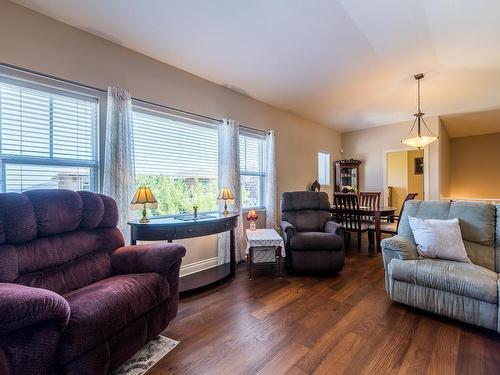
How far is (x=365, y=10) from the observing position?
244cm

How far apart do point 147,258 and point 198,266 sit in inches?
59.3

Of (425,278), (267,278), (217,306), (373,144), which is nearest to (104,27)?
(217,306)

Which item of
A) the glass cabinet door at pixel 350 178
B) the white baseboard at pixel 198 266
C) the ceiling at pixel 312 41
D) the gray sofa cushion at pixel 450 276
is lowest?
the white baseboard at pixel 198 266

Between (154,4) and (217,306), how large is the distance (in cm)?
283

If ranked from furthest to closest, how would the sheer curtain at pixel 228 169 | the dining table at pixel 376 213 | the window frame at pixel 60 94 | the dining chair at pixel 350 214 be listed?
the dining chair at pixel 350 214
the dining table at pixel 376 213
the sheer curtain at pixel 228 169
the window frame at pixel 60 94

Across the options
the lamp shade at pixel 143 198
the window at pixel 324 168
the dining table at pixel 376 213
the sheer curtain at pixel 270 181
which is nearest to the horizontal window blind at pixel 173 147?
the lamp shade at pixel 143 198

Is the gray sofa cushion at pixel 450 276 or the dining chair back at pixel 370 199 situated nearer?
the gray sofa cushion at pixel 450 276

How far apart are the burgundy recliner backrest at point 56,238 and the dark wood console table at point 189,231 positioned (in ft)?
0.93

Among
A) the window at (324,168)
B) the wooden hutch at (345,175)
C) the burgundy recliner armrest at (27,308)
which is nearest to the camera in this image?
the burgundy recliner armrest at (27,308)

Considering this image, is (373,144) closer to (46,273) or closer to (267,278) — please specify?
(267,278)

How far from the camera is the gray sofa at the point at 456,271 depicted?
1821 millimetres

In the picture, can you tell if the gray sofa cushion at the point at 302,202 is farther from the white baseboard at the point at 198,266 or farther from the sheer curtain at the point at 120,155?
the sheer curtain at the point at 120,155

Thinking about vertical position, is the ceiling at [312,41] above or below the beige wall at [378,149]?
above

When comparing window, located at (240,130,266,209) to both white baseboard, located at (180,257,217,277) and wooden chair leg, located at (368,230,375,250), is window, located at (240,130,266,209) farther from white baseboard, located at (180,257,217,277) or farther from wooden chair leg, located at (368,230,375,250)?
wooden chair leg, located at (368,230,375,250)
